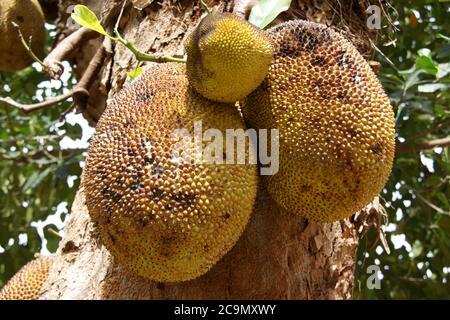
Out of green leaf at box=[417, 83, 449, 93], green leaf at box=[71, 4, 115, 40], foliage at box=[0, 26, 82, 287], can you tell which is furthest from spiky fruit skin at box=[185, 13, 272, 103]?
foliage at box=[0, 26, 82, 287]

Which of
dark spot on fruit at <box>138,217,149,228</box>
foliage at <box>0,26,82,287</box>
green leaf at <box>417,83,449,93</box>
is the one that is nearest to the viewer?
dark spot on fruit at <box>138,217,149,228</box>

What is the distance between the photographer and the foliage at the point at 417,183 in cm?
251

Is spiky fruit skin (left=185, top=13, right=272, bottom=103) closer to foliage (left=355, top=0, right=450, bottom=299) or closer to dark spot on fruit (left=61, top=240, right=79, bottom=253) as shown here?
dark spot on fruit (left=61, top=240, right=79, bottom=253)

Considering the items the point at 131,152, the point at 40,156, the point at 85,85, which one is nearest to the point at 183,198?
the point at 131,152

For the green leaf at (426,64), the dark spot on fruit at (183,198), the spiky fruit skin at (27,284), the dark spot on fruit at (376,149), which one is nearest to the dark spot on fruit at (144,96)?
the dark spot on fruit at (183,198)

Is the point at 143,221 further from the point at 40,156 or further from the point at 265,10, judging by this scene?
the point at 40,156

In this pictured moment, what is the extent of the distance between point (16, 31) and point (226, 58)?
4.95 feet

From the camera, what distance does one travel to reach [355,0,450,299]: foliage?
2.51m

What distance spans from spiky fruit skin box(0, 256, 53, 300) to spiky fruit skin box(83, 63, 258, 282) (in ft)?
1.49

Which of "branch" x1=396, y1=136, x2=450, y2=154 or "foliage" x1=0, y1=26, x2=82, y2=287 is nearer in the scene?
"branch" x1=396, y1=136, x2=450, y2=154

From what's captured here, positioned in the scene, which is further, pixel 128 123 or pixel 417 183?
pixel 417 183

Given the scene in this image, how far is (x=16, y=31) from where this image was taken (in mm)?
2367
